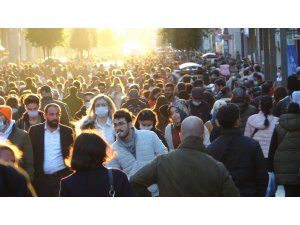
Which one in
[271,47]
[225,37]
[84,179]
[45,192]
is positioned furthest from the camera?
[225,37]

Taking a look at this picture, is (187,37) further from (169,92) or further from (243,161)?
(243,161)

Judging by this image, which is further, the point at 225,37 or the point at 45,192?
the point at 225,37

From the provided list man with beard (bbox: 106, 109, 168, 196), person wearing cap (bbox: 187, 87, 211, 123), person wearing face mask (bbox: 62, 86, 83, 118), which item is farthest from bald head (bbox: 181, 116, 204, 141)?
person wearing face mask (bbox: 62, 86, 83, 118)

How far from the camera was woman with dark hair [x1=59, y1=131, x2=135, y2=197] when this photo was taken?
573 cm

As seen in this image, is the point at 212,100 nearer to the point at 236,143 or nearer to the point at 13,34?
the point at 236,143

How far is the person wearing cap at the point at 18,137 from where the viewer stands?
370 inches

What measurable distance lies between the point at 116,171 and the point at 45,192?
3919 mm

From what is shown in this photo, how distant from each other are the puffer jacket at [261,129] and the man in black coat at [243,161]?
11.5 ft

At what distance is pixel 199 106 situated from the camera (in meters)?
13.5

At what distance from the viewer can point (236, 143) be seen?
7145 mm

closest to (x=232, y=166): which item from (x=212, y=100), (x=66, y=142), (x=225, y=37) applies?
(x=66, y=142)

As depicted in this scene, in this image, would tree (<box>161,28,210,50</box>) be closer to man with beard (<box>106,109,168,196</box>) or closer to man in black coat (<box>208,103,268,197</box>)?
man with beard (<box>106,109,168,196</box>)

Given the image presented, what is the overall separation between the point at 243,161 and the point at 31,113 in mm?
4855

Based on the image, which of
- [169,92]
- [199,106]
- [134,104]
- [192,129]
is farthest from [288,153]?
[169,92]
